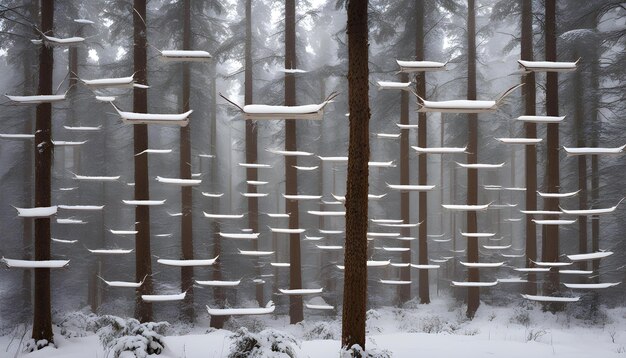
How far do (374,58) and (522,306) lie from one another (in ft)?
42.2

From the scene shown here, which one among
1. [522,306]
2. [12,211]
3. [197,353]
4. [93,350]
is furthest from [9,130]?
[522,306]

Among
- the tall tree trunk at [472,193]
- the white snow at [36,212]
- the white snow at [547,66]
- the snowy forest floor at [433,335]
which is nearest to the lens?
the snowy forest floor at [433,335]

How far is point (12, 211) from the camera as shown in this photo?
23.8m

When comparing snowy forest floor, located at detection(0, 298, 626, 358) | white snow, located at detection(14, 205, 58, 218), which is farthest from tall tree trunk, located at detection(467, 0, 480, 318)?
white snow, located at detection(14, 205, 58, 218)

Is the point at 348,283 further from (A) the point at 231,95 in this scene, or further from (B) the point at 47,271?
(A) the point at 231,95

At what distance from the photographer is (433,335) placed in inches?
393

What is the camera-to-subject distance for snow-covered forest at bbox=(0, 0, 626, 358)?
9.36 metres

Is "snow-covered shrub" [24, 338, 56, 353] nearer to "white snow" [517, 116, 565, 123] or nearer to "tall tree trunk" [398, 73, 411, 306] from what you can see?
"tall tree trunk" [398, 73, 411, 306]

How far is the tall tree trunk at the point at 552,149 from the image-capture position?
47.3 ft

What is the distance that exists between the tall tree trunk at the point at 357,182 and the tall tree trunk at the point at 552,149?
388 inches

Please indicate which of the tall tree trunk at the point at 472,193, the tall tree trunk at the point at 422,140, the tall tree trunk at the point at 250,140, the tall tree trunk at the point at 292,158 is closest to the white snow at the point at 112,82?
the tall tree trunk at the point at 292,158

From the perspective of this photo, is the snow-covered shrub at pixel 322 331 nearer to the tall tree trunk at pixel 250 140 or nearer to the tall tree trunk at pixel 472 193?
the tall tree trunk at pixel 250 140

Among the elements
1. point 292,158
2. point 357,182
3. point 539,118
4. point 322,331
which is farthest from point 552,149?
point 357,182

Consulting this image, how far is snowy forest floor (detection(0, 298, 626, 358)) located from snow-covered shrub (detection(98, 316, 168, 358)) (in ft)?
1.18
